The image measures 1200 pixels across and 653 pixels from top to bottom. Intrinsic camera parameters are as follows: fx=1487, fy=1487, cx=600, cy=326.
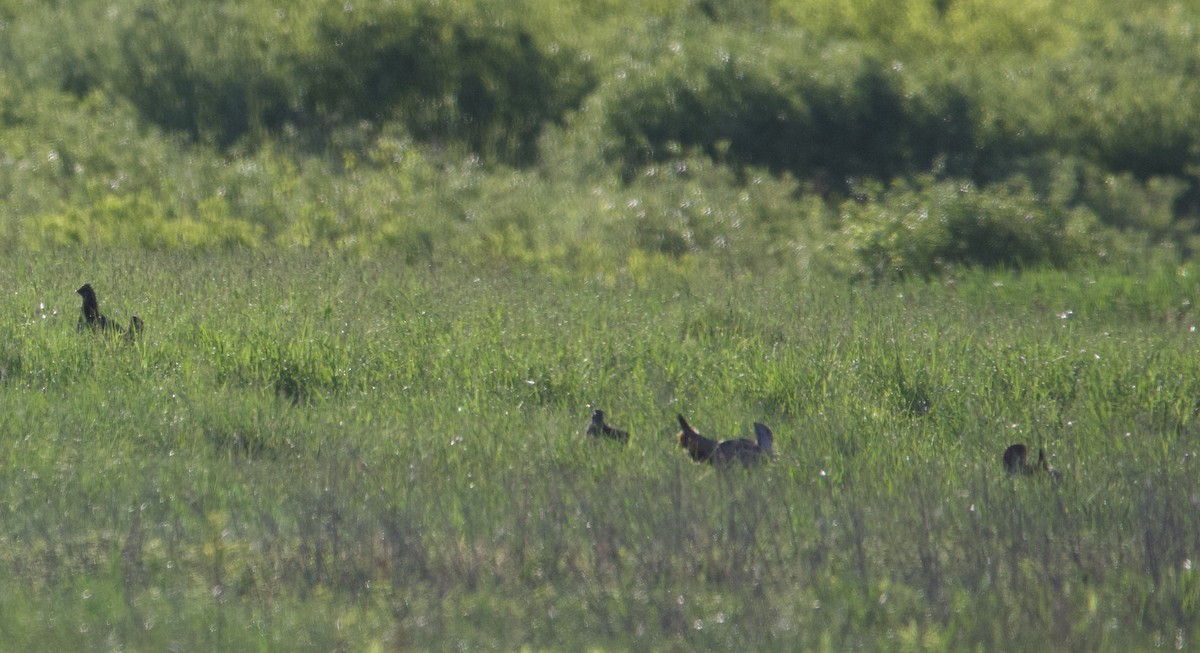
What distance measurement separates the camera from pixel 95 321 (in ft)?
27.9

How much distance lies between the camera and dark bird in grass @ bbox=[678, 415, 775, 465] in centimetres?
650

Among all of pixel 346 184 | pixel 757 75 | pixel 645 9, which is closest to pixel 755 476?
pixel 346 184

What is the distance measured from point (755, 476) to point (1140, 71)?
51.7ft

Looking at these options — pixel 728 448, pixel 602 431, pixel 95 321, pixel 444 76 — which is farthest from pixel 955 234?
pixel 444 76

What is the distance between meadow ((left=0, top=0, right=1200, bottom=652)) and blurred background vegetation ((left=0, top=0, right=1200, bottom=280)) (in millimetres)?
61

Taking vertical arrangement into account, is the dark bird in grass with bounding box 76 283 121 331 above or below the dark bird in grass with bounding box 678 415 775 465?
above

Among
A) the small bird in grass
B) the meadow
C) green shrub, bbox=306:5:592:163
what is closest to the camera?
the meadow

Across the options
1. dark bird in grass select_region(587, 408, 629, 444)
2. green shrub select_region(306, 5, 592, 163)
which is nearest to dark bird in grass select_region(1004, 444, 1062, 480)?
dark bird in grass select_region(587, 408, 629, 444)

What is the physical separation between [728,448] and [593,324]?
3.09 m

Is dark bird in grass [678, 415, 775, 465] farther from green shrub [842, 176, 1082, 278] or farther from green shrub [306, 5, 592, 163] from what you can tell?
green shrub [306, 5, 592, 163]

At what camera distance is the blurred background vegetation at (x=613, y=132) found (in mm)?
13812

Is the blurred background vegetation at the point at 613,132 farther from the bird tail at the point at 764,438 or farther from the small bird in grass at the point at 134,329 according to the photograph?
the bird tail at the point at 764,438

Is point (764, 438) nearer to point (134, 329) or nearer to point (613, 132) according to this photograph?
point (134, 329)

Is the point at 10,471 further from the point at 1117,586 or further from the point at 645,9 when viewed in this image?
the point at 645,9
